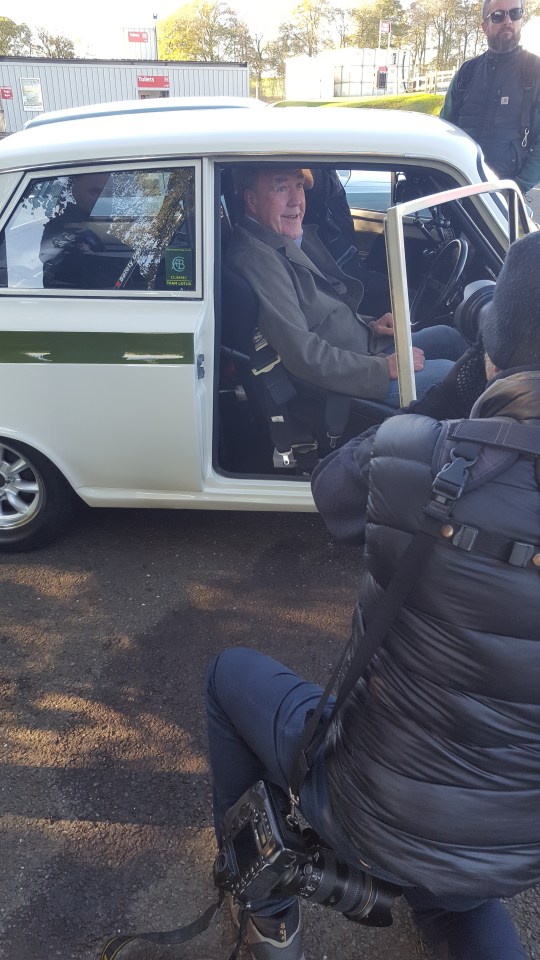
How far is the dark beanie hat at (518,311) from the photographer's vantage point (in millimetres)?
1255

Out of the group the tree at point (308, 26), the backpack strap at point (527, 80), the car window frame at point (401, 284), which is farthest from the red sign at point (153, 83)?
the tree at point (308, 26)

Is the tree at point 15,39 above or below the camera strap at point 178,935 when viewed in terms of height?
above

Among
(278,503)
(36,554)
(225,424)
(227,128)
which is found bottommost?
(36,554)

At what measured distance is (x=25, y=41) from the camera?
5469 cm

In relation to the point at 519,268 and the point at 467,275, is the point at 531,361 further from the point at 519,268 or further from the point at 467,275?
the point at 467,275

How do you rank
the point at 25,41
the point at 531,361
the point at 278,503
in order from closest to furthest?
the point at 531,361 → the point at 278,503 → the point at 25,41

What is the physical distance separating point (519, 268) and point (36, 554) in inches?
111

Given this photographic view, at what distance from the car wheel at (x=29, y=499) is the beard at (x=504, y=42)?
13.3ft

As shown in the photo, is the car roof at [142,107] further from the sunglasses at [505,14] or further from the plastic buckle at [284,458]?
the plastic buckle at [284,458]

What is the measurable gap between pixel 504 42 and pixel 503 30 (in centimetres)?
7

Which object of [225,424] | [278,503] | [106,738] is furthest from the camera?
[225,424]

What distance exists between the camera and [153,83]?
25312 mm

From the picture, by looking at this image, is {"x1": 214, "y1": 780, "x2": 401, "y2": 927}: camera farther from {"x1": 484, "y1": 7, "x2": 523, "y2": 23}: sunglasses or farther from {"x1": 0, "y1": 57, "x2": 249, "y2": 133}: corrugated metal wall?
{"x1": 0, "y1": 57, "x2": 249, "y2": 133}: corrugated metal wall

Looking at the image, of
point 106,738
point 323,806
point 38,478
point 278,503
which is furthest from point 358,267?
point 323,806
